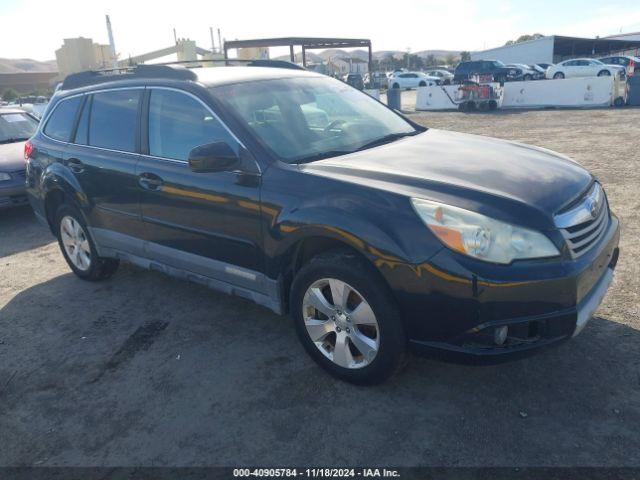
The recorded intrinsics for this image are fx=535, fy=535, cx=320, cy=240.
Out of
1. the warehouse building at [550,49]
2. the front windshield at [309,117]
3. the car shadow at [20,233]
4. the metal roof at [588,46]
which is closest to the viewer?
the front windshield at [309,117]

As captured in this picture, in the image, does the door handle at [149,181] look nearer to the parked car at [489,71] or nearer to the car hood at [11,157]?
Answer: the car hood at [11,157]

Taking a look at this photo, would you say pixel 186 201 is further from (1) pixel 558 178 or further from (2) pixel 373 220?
(1) pixel 558 178

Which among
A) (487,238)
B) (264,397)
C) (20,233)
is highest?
(487,238)

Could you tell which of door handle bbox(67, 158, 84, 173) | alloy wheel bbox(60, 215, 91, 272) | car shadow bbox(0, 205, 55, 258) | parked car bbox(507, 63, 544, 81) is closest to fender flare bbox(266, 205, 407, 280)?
door handle bbox(67, 158, 84, 173)

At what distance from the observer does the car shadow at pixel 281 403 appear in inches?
106

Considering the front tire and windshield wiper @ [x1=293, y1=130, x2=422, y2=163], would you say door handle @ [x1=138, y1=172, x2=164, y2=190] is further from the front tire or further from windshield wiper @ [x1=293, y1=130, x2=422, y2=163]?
the front tire

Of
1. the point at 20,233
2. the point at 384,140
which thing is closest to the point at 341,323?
the point at 384,140

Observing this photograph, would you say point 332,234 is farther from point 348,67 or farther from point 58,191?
point 348,67

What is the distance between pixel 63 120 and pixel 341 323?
363cm

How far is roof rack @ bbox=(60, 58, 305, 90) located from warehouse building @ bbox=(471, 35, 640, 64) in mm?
52526

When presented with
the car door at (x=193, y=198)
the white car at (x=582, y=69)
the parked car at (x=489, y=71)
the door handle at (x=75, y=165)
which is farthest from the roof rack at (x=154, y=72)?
the white car at (x=582, y=69)

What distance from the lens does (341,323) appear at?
3.11 meters

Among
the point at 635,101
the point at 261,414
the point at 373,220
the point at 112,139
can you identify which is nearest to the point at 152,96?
the point at 112,139

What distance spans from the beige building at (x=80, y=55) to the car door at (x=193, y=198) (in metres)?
57.8
